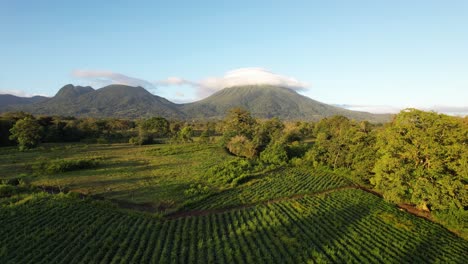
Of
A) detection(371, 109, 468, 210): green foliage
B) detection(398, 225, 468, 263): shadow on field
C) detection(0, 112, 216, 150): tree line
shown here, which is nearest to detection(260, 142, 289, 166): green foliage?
detection(371, 109, 468, 210): green foliage

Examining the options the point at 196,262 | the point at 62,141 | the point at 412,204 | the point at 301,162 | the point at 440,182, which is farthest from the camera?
the point at 62,141

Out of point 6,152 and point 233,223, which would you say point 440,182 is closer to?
point 233,223

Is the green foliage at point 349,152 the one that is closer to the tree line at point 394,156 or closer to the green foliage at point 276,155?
the tree line at point 394,156

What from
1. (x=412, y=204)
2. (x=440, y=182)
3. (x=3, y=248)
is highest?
(x=440, y=182)

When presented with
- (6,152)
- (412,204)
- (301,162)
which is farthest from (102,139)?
(412,204)

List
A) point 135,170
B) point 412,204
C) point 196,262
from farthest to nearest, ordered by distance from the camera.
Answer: point 135,170 → point 412,204 → point 196,262

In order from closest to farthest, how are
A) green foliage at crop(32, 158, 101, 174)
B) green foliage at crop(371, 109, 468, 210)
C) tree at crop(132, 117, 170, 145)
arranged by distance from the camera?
green foliage at crop(371, 109, 468, 210) → green foliage at crop(32, 158, 101, 174) → tree at crop(132, 117, 170, 145)

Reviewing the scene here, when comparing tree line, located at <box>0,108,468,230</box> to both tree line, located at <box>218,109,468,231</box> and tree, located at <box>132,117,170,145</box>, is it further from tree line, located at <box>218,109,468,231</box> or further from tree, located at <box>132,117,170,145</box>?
tree, located at <box>132,117,170,145</box>

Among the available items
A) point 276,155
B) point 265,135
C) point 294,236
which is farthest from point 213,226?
point 265,135
